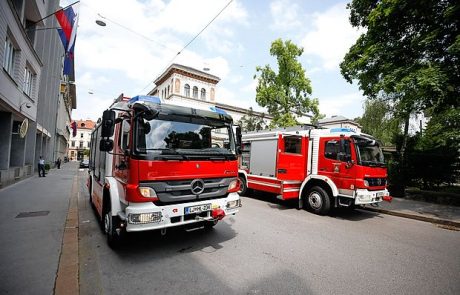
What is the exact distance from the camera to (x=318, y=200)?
8109 millimetres

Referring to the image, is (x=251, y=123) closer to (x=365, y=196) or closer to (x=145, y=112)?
(x=365, y=196)

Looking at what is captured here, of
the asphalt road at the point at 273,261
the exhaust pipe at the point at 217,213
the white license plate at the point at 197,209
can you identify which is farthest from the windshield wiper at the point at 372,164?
the white license plate at the point at 197,209

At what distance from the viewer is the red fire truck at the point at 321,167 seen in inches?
292

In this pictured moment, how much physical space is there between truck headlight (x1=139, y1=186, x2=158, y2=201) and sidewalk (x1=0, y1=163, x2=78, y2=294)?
1.58 meters

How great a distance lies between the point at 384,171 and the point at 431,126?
284cm

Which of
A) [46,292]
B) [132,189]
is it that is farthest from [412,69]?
[46,292]

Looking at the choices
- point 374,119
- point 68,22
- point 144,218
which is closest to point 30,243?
point 144,218

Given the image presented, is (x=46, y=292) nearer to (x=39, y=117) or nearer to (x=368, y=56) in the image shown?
(x=368, y=56)

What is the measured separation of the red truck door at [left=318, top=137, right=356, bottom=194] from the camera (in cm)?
742

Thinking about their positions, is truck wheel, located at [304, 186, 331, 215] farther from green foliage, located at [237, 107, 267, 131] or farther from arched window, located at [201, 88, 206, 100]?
arched window, located at [201, 88, 206, 100]

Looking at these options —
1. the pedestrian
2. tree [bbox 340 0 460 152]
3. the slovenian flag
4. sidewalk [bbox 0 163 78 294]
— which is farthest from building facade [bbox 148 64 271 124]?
sidewalk [bbox 0 163 78 294]

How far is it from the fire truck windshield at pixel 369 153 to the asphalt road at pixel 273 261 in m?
2.06

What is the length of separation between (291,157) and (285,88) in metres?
14.1

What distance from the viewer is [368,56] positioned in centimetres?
984
